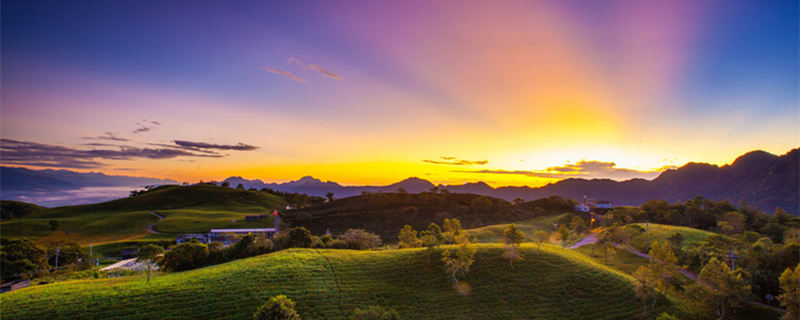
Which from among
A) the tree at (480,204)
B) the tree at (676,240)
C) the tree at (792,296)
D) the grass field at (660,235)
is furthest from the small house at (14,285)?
the tree at (480,204)

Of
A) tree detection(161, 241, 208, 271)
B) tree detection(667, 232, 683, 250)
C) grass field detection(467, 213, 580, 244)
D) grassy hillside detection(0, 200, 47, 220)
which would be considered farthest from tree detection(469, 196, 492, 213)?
grassy hillside detection(0, 200, 47, 220)

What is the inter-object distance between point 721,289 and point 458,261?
37129mm

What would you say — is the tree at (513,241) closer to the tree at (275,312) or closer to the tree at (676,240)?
the tree at (275,312)

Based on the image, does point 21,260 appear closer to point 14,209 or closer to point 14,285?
point 14,285

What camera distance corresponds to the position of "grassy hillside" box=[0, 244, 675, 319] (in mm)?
39875

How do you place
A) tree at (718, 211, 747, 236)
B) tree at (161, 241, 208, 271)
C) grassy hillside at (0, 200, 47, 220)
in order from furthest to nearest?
grassy hillside at (0, 200, 47, 220)
tree at (718, 211, 747, 236)
tree at (161, 241, 208, 271)

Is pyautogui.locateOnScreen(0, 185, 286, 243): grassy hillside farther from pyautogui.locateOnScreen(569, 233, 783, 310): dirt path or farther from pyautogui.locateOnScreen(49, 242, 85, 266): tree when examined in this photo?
pyautogui.locateOnScreen(569, 233, 783, 310): dirt path

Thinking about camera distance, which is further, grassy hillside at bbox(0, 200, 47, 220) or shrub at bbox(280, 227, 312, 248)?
grassy hillside at bbox(0, 200, 47, 220)

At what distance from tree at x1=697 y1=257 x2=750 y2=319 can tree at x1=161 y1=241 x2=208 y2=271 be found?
3394 inches

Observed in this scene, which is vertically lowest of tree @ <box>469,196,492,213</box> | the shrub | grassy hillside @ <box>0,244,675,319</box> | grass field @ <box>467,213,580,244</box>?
grass field @ <box>467,213,580,244</box>

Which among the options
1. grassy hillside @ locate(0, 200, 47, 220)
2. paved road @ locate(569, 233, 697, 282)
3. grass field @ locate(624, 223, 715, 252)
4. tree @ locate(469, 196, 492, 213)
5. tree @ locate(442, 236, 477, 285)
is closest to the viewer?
tree @ locate(442, 236, 477, 285)

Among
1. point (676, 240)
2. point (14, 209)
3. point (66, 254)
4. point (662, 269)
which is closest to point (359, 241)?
point (662, 269)

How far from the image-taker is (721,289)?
138 feet

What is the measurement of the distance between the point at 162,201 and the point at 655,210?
277 meters
